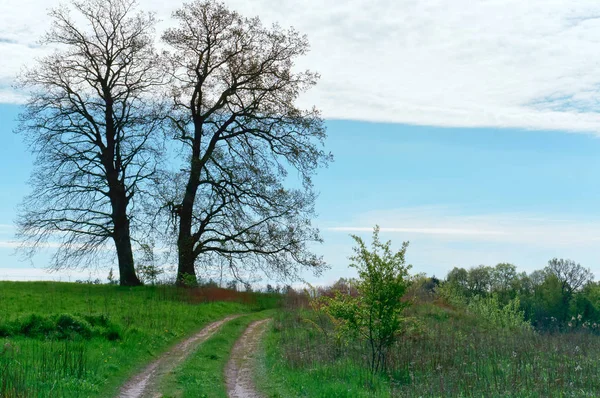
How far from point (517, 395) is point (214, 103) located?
28.6m

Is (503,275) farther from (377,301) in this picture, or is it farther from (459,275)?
(377,301)

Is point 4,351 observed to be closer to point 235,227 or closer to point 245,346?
point 245,346

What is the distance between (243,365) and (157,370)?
104 inches

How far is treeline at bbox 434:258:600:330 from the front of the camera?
2704 inches

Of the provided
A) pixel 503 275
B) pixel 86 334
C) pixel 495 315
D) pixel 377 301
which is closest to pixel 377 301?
pixel 377 301

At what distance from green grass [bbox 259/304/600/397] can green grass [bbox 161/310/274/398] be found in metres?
1.29

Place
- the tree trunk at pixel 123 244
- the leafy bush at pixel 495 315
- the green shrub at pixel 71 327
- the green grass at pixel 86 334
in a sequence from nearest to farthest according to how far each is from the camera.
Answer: the green grass at pixel 86 334 → the green shrub at pixel 71 327 → the leafy bush at pixel 495 315 → the tree trunk at pixel 123 244

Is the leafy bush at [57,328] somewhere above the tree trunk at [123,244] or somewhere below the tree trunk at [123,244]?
below

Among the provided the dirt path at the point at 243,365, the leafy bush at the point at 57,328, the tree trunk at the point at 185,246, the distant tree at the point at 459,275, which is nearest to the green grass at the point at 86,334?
the leafy bush at the point at 57,328

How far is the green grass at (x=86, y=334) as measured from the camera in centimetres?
1371

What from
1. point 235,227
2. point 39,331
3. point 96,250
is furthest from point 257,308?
point 39,331

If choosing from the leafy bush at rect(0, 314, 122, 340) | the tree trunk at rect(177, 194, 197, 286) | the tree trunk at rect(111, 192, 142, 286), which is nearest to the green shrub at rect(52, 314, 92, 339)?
the leafy bush at rect(0, 314, 122, 340)

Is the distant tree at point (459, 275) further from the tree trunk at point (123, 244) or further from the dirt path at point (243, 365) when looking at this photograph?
the dirt path at point (243, 365)

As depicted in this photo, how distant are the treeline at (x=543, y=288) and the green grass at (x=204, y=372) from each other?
4354 cm
